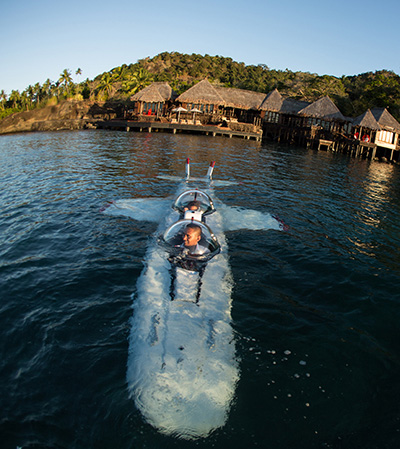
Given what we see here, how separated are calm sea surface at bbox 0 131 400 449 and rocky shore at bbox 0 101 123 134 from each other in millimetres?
41078

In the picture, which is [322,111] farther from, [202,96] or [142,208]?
[142,208]

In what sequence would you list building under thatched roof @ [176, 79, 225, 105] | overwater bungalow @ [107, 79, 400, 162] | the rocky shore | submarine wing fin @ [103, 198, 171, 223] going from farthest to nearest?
the rocky shore → building under thatched roof @ [176, 79, 225, 105] → overwater bungalow @ [107, 79, 400, 162] → submarine wing fin @ [103, 198, 171, 223]

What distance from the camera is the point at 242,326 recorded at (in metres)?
6.52

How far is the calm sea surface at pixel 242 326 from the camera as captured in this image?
14.6ft

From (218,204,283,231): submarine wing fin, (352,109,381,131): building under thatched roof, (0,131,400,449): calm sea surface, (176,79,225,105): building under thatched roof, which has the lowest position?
(0,131,400,449): calm sea surface

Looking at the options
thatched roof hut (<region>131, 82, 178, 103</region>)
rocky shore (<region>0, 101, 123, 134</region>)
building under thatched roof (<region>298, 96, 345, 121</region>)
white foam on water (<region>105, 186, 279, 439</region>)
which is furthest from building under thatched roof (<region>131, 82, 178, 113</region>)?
white foam on water (<region>105, 186, 279, 439</region>)

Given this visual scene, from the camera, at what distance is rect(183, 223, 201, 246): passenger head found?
8117mm

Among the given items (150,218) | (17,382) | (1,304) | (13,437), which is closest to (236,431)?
(13,437)

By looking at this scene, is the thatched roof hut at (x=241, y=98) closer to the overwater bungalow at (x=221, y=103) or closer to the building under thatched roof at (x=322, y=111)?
the overwater bungalow at (x=221, y=103)

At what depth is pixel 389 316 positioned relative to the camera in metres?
7.32

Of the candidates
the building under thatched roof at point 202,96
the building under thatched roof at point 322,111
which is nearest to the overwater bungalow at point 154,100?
the building under thatched roof at point 202,96

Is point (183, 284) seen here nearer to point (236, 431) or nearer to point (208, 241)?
point (208, 241)

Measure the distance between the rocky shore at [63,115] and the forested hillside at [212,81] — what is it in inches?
128

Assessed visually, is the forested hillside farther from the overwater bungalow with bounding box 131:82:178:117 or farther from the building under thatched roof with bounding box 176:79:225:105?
the building under thatched roof with bounding box 176:79:225:105
